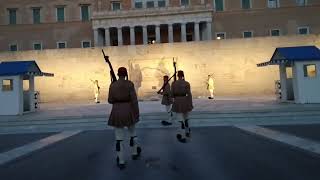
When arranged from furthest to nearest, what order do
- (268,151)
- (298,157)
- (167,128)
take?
(167,128)
(268,151)
(298,157)

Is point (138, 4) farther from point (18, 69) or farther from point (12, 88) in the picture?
point (12, 88)

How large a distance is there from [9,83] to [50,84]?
12.2 meters

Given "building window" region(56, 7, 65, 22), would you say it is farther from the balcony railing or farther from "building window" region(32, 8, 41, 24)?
the balcony railing

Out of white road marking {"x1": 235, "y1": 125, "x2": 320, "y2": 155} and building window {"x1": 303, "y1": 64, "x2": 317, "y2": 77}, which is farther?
building window {"x1": 303, "y1": 64, "x2": 317, "y2": 77}

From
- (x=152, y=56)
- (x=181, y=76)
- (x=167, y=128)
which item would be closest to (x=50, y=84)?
(x=152, y=56)

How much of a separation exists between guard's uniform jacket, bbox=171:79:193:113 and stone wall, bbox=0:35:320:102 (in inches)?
752

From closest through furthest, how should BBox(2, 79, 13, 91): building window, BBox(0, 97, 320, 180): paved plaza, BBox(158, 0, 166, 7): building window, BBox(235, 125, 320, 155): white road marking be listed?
BBox(0, 97, 320, 180): paved plaza, BBox(235, 125, 320, 155): white road marking, BBox(2, 79, 13, 91): building window, BBox(158, 0, 166, 7): building window

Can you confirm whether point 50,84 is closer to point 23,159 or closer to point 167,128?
point 167,128

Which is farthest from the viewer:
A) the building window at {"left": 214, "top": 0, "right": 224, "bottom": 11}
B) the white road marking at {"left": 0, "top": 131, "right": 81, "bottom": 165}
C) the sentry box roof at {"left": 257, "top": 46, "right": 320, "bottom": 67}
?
the building window at {"left": 214, "top": 0, "right": 224, "bottom": 11}

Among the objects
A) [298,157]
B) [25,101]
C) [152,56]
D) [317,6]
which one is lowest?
[298,157]

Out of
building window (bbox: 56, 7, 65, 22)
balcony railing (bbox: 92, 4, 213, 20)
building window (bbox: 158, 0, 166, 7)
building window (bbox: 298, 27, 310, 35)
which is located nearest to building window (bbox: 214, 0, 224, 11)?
balcony railing (bbox: 92, 4, 213, 20)

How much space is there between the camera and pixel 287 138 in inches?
424

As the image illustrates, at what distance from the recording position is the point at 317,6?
55250 millimetres

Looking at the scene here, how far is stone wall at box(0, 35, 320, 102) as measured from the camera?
30953 mm
